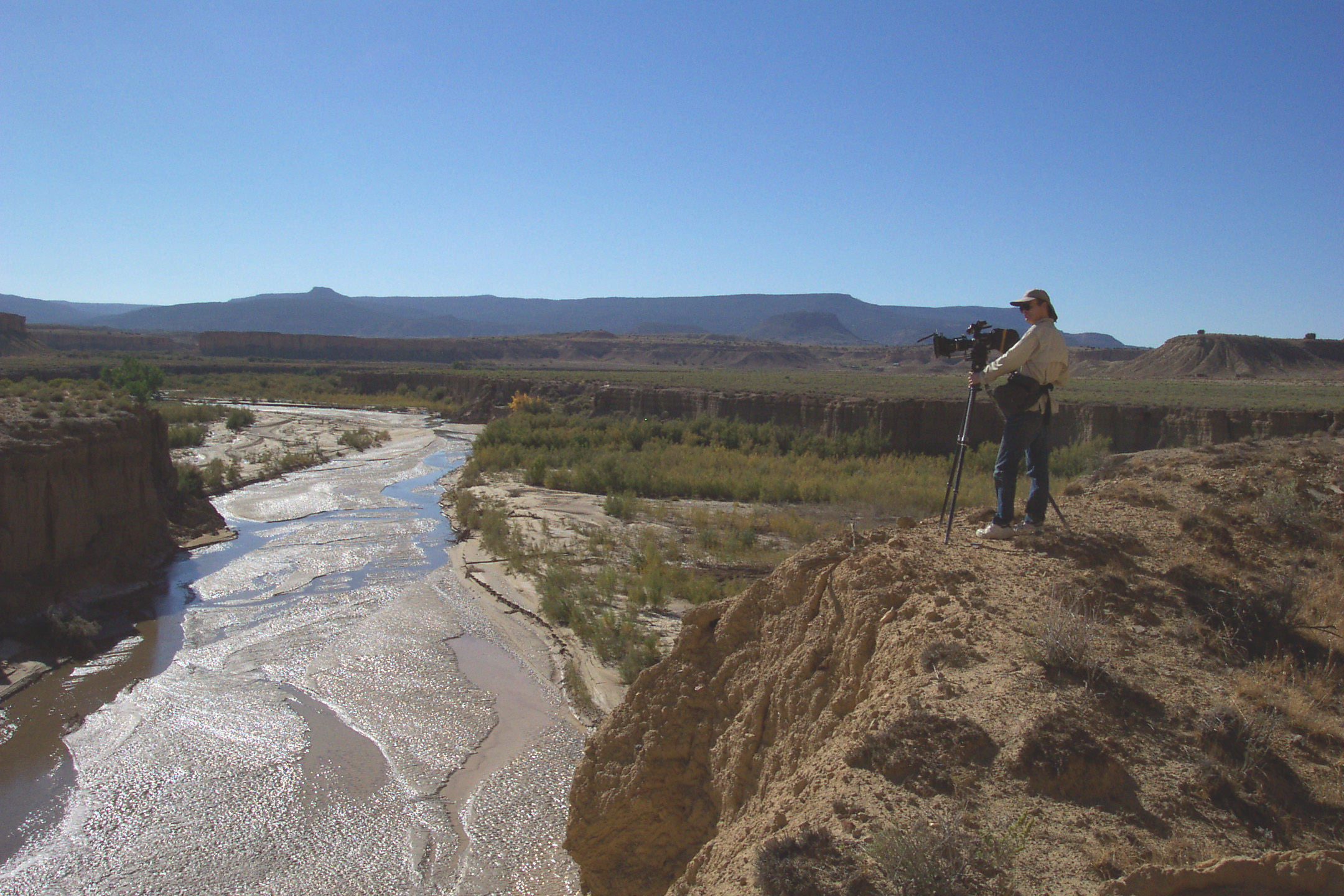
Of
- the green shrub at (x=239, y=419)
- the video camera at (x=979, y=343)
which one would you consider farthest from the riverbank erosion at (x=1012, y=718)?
the green shrub at (x=239, y=419)

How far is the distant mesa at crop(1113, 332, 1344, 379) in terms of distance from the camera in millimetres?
60812

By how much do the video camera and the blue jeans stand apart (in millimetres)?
514

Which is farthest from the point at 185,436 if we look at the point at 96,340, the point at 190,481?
the point at 96,340

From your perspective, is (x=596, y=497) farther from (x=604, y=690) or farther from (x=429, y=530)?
(x=604, y=690)

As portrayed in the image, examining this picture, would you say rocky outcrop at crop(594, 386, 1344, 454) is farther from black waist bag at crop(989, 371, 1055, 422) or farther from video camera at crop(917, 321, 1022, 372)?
black waist bag at crop(989, 371, 1055, 422)

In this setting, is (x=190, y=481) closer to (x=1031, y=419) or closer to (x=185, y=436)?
(x=185, y=436)

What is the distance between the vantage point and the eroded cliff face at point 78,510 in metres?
12.1

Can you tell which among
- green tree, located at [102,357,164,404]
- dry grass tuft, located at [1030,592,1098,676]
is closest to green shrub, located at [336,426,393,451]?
green tree, located at [102,357,164,404]

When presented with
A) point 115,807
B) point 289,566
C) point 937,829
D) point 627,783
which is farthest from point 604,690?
point 289,566

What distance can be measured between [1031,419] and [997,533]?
87cm

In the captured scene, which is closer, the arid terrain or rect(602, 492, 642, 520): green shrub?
the arid terrain

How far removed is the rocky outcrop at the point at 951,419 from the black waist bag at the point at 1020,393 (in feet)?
57.9

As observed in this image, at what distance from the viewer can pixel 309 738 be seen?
859 centimetres

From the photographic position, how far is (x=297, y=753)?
8305 millimetres
